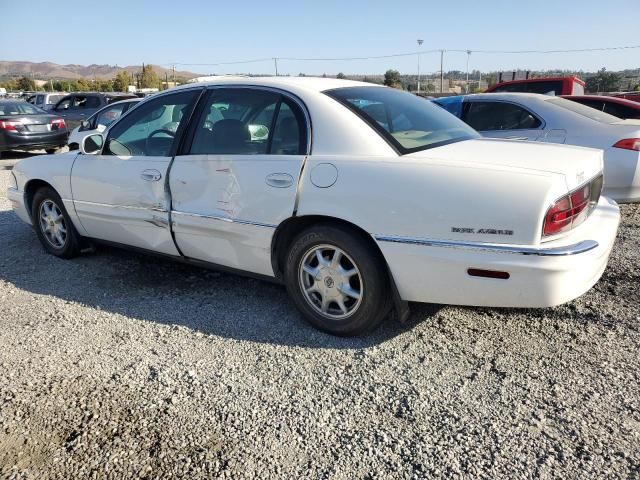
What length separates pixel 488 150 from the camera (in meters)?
3.12

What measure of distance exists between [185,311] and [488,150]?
2.30 metres

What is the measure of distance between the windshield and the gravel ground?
1162mm

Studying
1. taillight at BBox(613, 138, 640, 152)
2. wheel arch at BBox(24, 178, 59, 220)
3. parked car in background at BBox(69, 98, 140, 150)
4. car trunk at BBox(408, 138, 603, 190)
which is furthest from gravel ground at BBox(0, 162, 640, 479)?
parked car in background at BBox(69, 98, 140, 150)

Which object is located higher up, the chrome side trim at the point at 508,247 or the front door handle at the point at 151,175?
the front door handle at the point at 151,175

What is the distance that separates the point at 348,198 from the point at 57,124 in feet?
40.7

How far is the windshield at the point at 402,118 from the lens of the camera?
10.4 ft

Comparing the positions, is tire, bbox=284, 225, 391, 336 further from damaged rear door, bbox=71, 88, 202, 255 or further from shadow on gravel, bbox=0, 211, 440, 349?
damaged rear door, bbox=71, 88, 202, 255

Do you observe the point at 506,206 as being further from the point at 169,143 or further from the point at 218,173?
the point at 169,143

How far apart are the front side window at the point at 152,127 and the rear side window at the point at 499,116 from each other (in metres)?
4.08

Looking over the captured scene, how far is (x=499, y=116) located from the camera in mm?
6473

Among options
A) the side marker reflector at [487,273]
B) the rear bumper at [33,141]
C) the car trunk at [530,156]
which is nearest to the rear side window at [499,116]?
the car trunk at [530,156]

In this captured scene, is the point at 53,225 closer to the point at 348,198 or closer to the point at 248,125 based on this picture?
the point at 248,125

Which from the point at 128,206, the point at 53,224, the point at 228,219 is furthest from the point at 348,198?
the point at 53,224

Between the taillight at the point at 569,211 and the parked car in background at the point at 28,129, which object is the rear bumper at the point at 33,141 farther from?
the taillight at the point at 569,211
